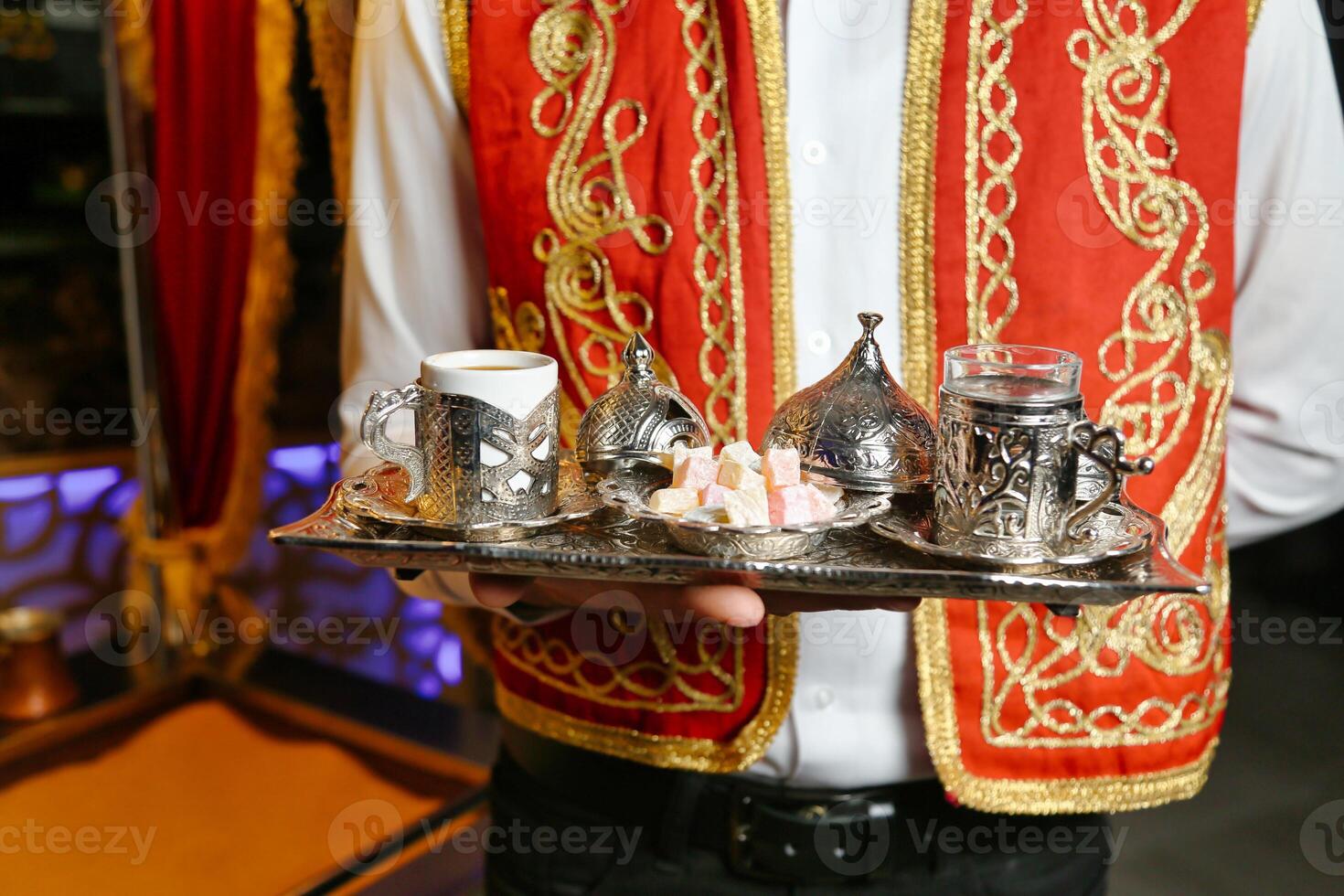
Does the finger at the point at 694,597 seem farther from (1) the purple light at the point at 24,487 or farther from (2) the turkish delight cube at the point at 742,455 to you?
(1) the purple light at the point at 24,487

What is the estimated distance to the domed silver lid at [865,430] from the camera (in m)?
0.98

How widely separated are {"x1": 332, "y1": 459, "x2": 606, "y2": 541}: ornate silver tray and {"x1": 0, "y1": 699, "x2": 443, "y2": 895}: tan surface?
118 cm

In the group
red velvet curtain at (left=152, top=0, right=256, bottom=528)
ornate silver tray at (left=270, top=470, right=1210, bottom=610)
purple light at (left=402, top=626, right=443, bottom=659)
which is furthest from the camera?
purple light at (left=402, top=626, right=443, bottom=659)

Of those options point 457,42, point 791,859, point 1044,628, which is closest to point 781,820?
point 791,859

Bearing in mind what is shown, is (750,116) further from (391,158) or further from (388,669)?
(388,669)

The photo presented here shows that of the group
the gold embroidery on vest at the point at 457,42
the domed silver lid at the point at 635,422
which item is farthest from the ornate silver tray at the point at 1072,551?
the gold embroidery on vest at the point at 457,42

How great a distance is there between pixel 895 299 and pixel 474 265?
0.55m

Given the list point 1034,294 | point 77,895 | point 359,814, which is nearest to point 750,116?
point 1034,294

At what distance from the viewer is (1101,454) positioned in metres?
0.85

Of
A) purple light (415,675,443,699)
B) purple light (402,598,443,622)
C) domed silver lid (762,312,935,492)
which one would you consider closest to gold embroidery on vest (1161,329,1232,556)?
domed silver lid (762,312,935,492)

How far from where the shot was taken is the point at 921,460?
1.00 meters

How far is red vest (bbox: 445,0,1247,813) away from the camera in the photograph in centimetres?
113

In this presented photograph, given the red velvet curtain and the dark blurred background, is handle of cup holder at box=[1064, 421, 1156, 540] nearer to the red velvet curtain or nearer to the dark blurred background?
the red velvet curtain

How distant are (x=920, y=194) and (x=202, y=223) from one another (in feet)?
6.42
